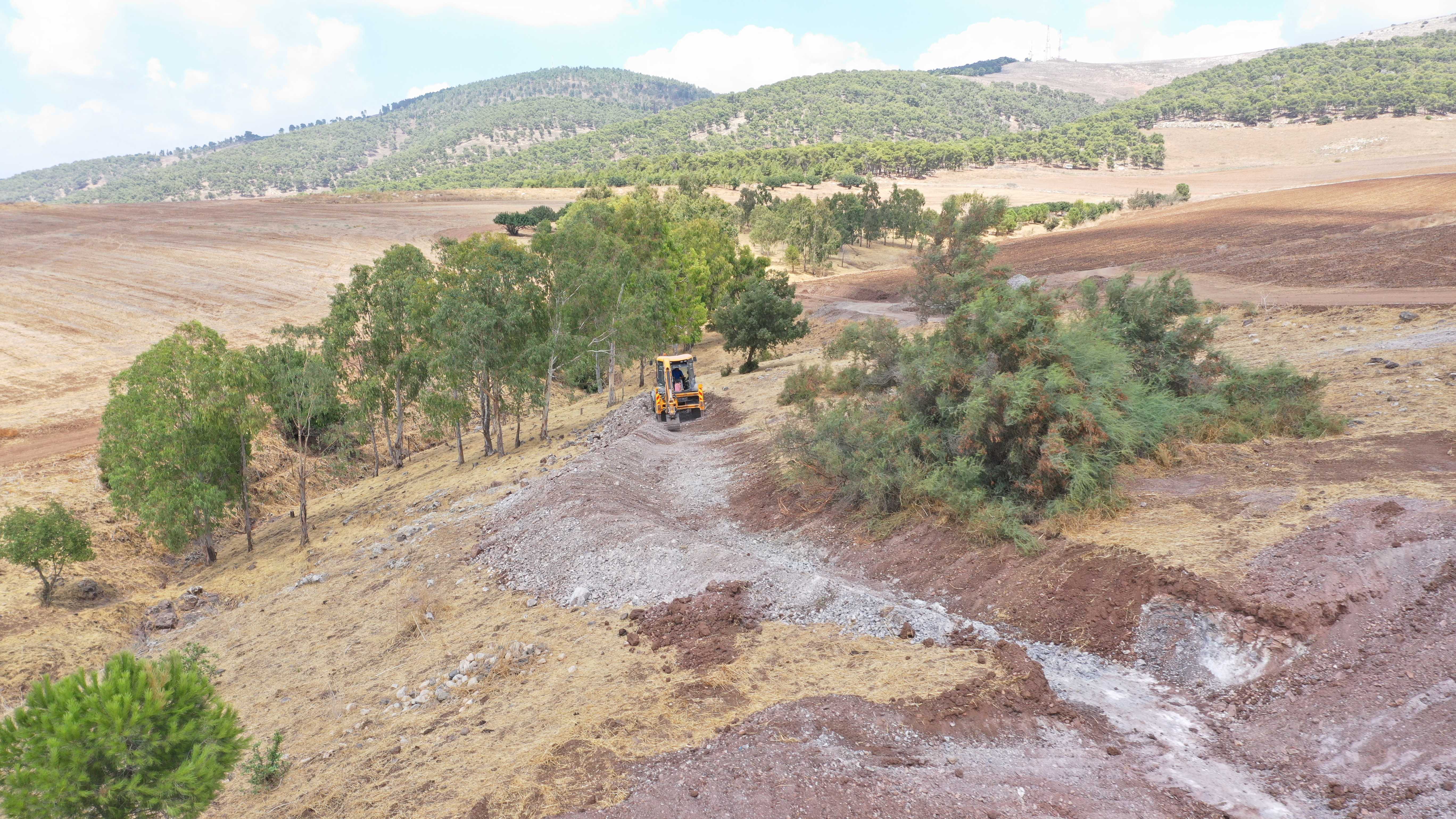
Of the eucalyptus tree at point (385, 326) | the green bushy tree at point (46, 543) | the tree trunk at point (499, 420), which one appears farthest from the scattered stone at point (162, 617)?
the tree trunk at point (499, 420)

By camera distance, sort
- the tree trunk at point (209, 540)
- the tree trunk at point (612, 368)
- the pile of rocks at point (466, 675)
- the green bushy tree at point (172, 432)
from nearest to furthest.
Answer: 1. the pile of rocks at point (466, 675)
2. the green bushy tree at point (172, 432)
3. the tree trunk at point (209, 540)
4. the tree trunk at point (612, 368)

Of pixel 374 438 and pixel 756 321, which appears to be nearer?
pixel 374 438

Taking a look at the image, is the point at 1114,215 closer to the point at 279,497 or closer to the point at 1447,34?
the point at 279,497

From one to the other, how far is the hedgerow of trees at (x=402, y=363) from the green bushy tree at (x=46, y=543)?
55.4 inches

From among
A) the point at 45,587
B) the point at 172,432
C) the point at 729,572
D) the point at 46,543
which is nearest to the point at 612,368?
the point at 172,432

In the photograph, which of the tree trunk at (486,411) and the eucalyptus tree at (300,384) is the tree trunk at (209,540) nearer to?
the eucalyptus tree at (300,384)

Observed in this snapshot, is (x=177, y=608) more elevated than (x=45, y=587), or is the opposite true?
(x=45, y=587)

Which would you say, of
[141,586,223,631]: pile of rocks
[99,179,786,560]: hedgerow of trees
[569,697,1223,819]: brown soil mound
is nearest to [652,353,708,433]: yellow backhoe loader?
[99,179,786,560]: hedgerow of trees

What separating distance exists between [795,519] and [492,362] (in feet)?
44.5

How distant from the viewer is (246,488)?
23062 mm

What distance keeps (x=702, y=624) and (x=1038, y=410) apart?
7.41m

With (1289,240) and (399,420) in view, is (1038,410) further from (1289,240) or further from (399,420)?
(1289,240)

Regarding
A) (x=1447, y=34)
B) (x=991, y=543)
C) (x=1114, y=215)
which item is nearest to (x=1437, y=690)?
(x=991, y=543)

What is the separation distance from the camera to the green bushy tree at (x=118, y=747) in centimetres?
567
